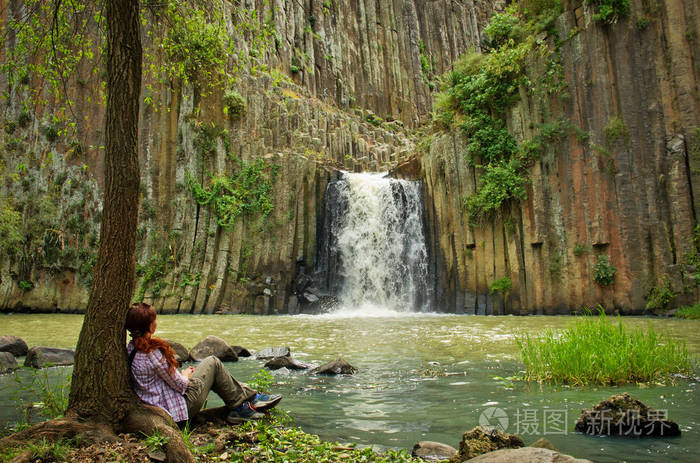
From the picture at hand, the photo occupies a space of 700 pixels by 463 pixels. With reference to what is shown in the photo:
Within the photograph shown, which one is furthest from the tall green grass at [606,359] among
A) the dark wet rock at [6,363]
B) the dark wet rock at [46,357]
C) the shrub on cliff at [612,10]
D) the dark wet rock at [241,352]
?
the shrub on cliff at [612,10]

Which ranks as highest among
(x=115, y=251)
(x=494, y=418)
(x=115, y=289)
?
(x=115, y=251)

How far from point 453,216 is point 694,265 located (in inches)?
380

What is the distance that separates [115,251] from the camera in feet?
14.9

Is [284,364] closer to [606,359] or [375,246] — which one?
[606,359]

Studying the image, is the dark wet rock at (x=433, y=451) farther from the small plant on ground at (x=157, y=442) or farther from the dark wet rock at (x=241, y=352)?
the dark wet rock at (x=241, y=352)

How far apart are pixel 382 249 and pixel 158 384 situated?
20.0 metres

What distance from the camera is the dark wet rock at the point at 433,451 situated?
4.10 m

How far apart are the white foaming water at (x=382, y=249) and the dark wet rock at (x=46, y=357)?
48.8ft

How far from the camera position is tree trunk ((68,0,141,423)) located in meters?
4.34

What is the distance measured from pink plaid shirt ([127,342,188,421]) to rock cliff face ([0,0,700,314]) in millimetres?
Answer: 8808

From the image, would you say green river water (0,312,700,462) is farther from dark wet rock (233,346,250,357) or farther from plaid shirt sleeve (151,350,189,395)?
plaid shirt sleeve (151,350,189,395)

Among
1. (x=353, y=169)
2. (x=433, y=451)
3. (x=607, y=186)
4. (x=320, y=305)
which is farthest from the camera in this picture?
(x=353, y=169)

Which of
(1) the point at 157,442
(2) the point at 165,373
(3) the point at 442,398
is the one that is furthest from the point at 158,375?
(3) the point at 442,398

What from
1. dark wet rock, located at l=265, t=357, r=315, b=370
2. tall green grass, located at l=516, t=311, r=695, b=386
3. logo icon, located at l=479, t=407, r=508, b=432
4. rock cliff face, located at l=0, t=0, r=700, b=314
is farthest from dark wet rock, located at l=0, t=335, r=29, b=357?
tall green grass, located at l=516, t=311, r=695, b=386
